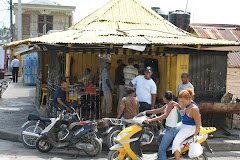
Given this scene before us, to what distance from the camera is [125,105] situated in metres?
7.06

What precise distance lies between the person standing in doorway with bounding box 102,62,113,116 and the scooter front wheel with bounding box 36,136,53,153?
303cm

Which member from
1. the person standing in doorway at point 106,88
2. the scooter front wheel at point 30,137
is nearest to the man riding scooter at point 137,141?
the scooter front wheel at point 30,137

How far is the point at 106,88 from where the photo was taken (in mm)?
9734

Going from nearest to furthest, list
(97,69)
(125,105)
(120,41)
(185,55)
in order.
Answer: (125,105), (120,41), (185,55), (97,69)

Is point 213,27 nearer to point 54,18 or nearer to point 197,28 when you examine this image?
point 197,28

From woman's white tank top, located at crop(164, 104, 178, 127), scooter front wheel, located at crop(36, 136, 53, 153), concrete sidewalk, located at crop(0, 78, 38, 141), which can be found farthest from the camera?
concrete sidewalk, located at crop(0, 78, 38, 141)

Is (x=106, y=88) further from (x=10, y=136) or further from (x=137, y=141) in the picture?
(x=137, y=141)

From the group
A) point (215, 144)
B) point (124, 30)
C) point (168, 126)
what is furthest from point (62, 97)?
point (215, 144)

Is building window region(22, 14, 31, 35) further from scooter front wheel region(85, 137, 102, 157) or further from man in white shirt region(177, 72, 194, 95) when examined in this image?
scooter front wheel region(85, 137, 102, 157)

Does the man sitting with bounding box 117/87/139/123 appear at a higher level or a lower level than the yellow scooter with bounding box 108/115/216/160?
higher

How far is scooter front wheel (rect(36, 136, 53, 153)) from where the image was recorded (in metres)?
7.02

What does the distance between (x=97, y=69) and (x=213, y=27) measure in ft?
19.1

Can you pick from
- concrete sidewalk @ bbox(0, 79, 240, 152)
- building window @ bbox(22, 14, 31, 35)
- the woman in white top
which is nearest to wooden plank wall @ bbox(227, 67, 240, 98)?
concrete sidewalk @ bbox(0, 79, 240, 152)

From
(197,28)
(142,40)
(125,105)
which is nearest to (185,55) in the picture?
(142,40)
